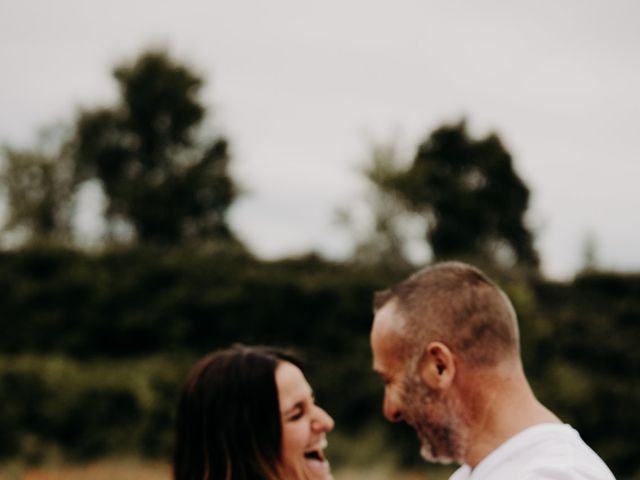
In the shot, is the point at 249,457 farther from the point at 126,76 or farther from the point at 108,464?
the point at 126,76

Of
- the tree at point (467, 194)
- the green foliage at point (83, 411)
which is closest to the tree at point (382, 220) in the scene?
the tree at point (467, 194)

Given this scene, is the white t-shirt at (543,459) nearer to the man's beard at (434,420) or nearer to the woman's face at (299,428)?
the man's beard at (434,420)

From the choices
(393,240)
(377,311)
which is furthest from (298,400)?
(393,240)

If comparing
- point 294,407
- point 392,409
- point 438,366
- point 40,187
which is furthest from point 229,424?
point 40,187

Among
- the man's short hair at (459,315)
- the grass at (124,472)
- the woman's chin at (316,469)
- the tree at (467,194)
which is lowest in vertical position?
the grass at (124,472)

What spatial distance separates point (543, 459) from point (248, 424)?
120cm

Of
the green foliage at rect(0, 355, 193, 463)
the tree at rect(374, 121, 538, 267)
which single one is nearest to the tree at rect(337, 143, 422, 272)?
the tree at rect(374, 121, 538, 267)

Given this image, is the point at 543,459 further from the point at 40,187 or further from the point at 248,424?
the point at 40,187

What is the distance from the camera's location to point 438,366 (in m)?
2.62

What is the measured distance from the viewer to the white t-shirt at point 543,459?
2.25m

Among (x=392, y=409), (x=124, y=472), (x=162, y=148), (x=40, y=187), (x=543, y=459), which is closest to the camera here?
(x=543, y=459)

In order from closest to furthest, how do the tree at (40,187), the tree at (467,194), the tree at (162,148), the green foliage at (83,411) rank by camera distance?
the green foliage at (83,411) < the tree at (467,194) < the tree at (162,148) < the tree at (40,187)

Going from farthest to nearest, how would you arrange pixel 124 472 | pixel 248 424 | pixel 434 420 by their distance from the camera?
pixel 124 472
pixel 248 424
pixel 434 420

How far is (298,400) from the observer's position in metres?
3.29
